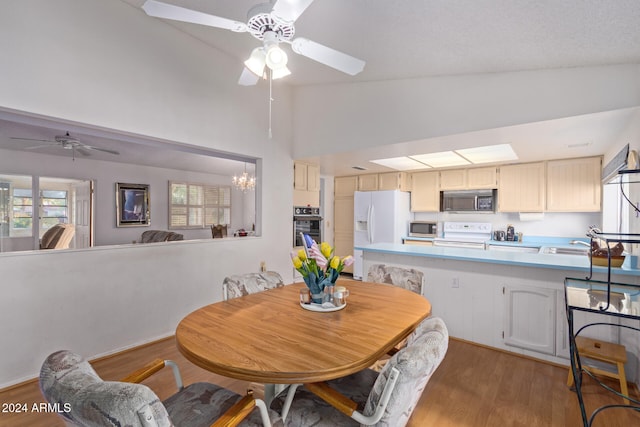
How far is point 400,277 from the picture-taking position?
234 cm

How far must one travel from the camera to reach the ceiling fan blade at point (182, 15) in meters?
1.47

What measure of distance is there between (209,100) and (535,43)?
2910 millimetres

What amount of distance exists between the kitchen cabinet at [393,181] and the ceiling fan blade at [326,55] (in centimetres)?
350

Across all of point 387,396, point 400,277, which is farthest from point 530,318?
point 387,396

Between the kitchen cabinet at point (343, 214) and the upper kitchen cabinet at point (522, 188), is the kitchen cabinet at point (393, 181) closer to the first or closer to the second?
the kitchen cabinet at point (343, 214)

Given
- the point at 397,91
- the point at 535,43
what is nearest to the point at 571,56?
the point at 535,43

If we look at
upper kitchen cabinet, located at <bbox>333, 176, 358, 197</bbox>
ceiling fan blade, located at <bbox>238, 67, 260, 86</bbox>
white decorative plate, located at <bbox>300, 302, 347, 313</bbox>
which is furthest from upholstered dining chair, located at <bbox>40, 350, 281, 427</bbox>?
upper kitchen cabinet, located at <bbox>333, 176, 358, 197</bbox>

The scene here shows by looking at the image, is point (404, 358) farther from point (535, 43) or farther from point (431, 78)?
point (431, 78)

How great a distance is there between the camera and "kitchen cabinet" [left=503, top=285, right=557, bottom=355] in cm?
242

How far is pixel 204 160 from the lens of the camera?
5.40 metres

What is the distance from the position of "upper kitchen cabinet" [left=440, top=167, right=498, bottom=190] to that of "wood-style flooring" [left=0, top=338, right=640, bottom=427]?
9.16 feet

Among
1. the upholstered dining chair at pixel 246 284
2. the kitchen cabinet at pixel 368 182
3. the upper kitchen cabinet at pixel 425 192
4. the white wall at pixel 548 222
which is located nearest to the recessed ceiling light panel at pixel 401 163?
the upper kitchen cabinet at pixel 425 192

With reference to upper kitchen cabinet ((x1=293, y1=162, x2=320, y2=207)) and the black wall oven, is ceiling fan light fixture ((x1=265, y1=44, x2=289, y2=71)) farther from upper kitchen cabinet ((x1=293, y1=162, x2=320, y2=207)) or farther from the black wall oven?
the black wall oven

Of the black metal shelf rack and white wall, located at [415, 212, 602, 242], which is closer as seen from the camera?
the black metal shelf rack
